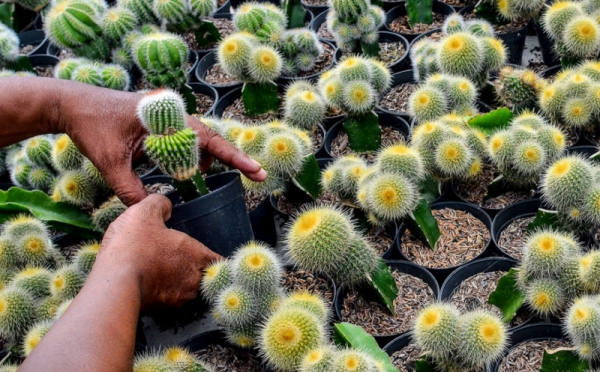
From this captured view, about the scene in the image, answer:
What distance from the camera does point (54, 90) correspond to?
2430mm

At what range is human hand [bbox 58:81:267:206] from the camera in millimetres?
2340

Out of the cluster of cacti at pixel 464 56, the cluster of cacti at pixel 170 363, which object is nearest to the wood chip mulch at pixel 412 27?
the cluster of cacti at pixel 464 56

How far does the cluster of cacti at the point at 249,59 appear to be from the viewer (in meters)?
3.16

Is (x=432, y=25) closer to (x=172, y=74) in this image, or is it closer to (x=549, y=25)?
(x=549, y=25)

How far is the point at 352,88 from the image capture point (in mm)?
2914

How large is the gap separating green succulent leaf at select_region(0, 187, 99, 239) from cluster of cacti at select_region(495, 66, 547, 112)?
1.93 m

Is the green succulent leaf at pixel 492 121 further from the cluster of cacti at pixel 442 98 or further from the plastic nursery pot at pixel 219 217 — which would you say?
the plastic nursery pot at pixel 219 217

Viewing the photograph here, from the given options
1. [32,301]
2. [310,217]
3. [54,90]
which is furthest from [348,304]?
[54,90]

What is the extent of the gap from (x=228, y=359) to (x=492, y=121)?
1461 mm

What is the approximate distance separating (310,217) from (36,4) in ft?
10.7

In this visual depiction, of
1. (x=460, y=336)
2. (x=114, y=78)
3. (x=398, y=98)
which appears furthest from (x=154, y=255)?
(x=398, y=98)

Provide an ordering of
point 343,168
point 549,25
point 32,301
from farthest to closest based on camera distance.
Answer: point 549,25 < point 343,168 < point 32,301

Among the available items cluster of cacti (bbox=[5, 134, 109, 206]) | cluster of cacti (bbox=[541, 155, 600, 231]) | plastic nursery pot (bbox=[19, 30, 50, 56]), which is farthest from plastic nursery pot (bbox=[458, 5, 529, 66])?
plastic nursery pot (bbox=[19, 30, 50, 56])

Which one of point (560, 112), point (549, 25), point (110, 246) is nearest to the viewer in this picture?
point (110, 246)
